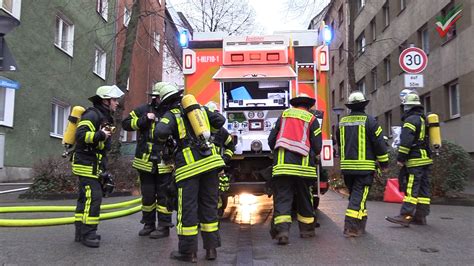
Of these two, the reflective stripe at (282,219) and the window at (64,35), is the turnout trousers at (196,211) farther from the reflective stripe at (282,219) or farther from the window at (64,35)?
the window at (64,35)

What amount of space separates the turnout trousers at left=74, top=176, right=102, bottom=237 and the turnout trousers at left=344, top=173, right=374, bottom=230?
3150mm

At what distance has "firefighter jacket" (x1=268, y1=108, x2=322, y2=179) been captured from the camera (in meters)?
5.80

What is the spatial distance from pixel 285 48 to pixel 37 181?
6320 mm

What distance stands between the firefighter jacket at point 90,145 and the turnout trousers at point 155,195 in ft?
2.16

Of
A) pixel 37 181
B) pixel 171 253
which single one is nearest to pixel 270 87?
pixel 171 253

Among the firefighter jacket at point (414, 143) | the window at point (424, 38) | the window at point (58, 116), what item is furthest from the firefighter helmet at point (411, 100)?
the window at point (424, 38)

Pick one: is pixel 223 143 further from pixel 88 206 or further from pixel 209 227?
pixel 88 206

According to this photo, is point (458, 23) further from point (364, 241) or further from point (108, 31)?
point (108, 31)

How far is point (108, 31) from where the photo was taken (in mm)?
22688

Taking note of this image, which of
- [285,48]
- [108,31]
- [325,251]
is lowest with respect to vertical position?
[325,251]

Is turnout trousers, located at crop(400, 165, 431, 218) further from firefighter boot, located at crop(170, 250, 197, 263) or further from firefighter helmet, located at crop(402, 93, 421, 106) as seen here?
firefighter boot, located at crop(170, 250, 197, 263)

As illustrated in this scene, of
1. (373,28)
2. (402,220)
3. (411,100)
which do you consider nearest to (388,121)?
(373,28)

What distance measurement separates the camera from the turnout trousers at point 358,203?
6.11 meters

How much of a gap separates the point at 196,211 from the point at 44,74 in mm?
13289
